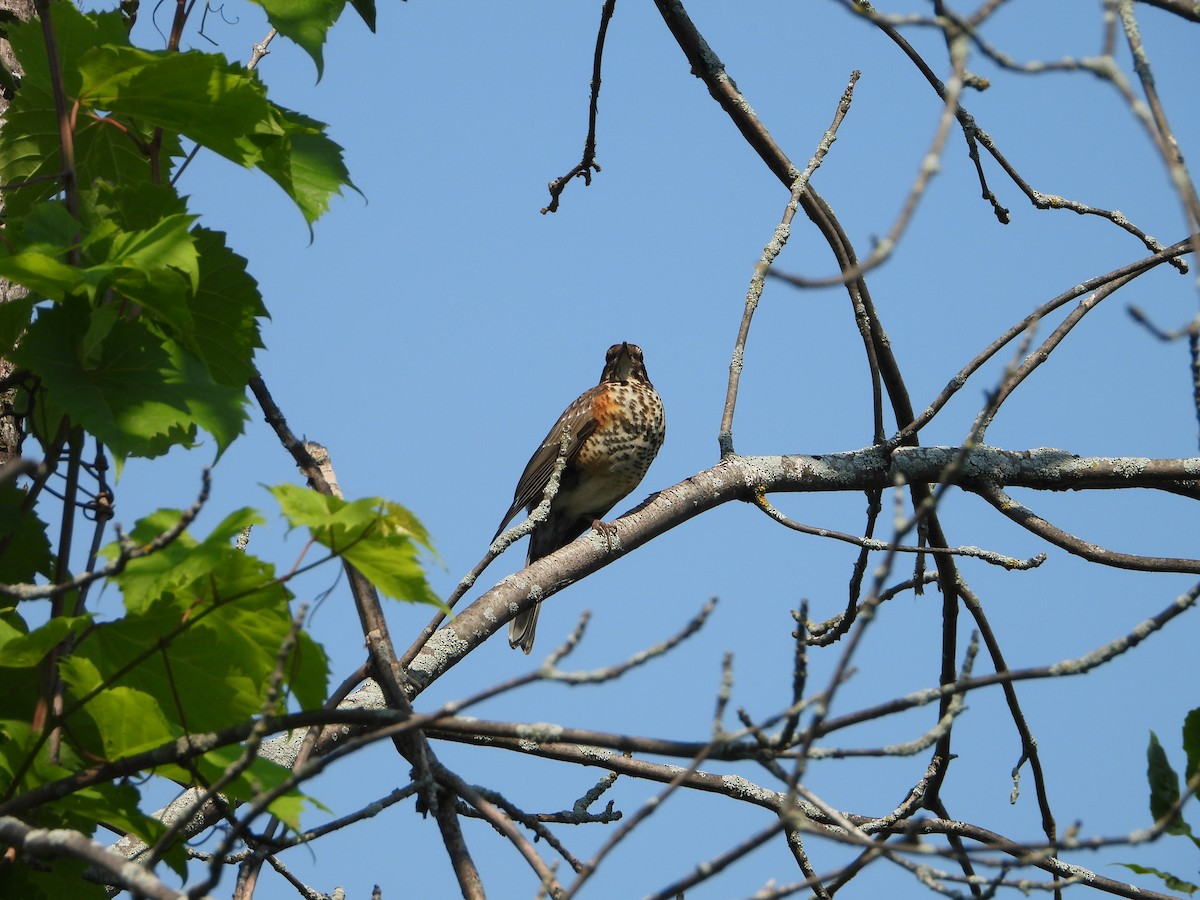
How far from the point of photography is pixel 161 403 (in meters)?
1.84

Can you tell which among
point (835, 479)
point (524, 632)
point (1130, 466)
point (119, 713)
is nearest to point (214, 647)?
point (119, 713)

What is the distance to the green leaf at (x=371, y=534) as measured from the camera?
5.05ft

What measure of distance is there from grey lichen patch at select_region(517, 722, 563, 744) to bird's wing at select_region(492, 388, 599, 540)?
4541mm

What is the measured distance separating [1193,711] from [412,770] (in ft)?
4.28

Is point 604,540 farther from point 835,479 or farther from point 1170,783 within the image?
point 1170,783

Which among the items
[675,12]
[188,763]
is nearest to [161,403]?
[188,763]

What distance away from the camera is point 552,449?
6457mm

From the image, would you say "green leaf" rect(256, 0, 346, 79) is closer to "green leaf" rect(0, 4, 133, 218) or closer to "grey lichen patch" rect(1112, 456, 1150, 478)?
"green leaf" rect(0, 4, 133, 218)

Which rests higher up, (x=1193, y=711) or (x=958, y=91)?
(x=958, y=91)

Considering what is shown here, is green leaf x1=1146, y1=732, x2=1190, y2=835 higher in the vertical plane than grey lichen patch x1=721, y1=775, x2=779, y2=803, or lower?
lower

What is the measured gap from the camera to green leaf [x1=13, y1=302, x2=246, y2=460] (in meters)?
1.79

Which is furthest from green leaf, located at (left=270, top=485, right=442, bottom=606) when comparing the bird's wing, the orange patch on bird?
the orange patch on bird

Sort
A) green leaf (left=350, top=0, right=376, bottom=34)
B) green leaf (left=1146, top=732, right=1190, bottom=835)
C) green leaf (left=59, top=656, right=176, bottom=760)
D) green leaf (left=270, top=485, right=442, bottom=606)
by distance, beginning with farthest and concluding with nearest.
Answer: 1. green leaf (left=350, top=0, right=376, bottom=34)
2. green leaf (left=1146, top=732, right=1190, bottom=835)
3. green leaf (left=59, top=656, right=176, bottom=760)
4. green leaf (left=270, top=485, right=442, bottom=606)

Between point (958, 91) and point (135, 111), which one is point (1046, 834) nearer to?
point (958, 91)
